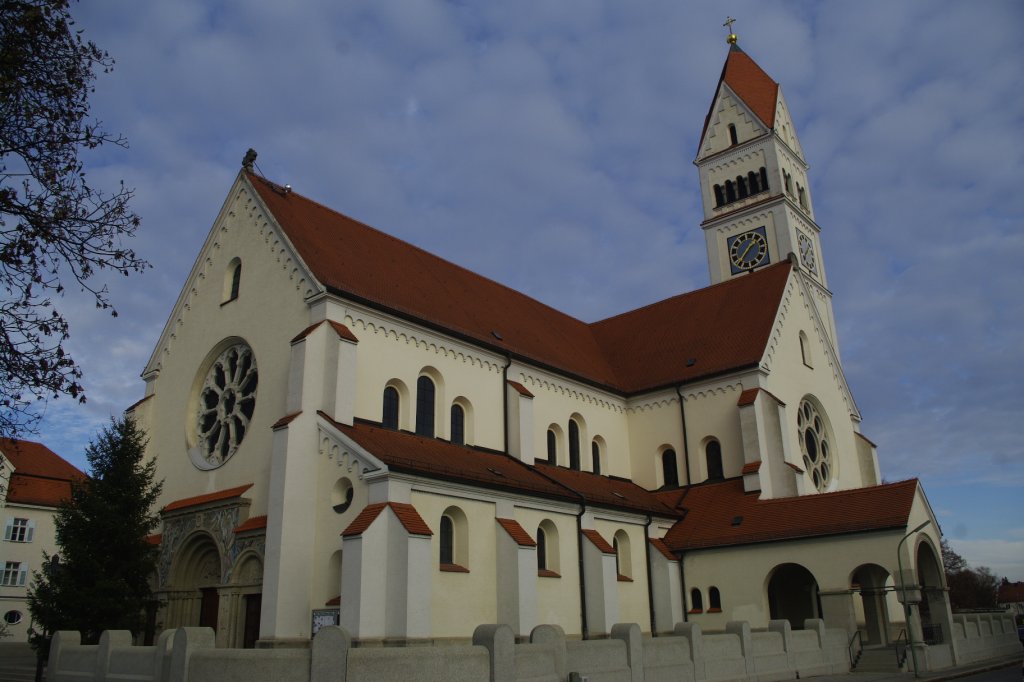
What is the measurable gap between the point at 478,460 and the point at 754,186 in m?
30.5

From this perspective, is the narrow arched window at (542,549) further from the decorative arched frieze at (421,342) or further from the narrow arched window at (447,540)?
the decorative arched frieze at (421,342)

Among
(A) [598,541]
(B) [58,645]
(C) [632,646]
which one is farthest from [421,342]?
(B) [58,645]

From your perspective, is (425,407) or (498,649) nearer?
(498,649)

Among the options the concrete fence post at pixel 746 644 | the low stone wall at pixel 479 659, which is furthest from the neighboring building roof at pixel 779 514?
the concrete fence post at pixel 746 644

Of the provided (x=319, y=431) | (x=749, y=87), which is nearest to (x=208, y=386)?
(x=319, y=431)

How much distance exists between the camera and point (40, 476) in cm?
4588

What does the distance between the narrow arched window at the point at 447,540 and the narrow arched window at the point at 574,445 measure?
32.0ft

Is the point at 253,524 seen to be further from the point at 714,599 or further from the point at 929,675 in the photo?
the point at 929,675

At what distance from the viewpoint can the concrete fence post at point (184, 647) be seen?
1376cm

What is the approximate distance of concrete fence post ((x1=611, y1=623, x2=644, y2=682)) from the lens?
16.6m

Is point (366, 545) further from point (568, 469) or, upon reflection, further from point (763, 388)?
point (763, 388)

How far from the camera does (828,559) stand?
24.1m

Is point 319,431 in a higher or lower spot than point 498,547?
higher

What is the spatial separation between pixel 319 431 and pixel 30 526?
107ft
